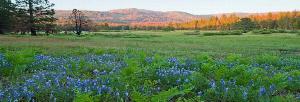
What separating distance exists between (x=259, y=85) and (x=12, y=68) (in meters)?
6.07

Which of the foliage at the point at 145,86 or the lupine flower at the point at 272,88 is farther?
the lupine flower at the point at 272,88

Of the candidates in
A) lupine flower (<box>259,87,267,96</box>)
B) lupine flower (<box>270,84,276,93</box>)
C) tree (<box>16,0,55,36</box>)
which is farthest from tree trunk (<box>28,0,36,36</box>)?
lupine flower (<box>259,87,267,96</box>)

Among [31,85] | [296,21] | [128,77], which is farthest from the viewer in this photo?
[296,21]

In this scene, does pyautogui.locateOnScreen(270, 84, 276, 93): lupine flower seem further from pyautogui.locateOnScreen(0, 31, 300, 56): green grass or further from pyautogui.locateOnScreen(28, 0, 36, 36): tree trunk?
pyautogui.locateOnScreen(28, 0, 36, 36): tree trunk

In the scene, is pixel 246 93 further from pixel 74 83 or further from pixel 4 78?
pixel 4 78

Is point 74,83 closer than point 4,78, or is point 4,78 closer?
point 74,83

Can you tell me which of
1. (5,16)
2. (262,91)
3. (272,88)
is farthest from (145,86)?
(5,16)

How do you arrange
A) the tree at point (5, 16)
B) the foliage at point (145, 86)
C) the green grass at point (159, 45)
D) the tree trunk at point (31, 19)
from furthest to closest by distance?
the tree trunk at point (31, 19)
the tree at point (5, 16)
the green grass at point (159, 45)
the foliage at point (145, 86)

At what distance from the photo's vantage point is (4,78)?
9.70 meters

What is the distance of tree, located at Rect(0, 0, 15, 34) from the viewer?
64312 millimetres

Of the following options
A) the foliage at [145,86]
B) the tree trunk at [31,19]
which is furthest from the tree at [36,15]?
the foliage at [145,86]

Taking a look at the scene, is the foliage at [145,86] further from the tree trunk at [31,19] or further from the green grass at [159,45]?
the tree trunk at [31,19]

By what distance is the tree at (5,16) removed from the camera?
211 feet

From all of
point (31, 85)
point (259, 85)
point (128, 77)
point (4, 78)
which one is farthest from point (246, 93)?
point (4, 78)
